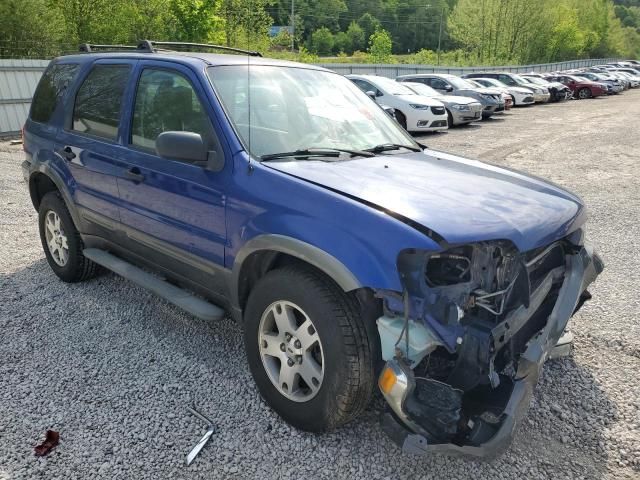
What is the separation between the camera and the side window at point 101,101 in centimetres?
369

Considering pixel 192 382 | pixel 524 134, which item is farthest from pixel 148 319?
pixel 524 134

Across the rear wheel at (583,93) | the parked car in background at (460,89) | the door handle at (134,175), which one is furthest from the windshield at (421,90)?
the rear wheel at (583,93)

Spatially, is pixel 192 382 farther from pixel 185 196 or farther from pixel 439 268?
pixel 439 268

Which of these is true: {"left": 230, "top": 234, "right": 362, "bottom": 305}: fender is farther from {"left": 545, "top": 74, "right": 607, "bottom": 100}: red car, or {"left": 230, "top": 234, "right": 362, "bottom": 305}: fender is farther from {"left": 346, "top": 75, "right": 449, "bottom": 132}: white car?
{"left": 545, "top": 74, "right": 607, "bottom": 100}: red car

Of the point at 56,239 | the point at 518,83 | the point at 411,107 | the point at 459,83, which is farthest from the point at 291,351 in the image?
the point at 518,83

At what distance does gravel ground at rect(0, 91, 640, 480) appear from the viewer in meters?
2.49

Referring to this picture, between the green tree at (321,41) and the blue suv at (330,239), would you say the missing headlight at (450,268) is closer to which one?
the blue suv at (330,239)

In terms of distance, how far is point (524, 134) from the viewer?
15039 millimetres

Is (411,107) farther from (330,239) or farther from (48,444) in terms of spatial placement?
(48,444)

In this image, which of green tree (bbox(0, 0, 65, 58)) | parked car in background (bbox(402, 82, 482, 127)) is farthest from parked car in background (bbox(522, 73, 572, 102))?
green tree (bbox(0, 0, 65, 58))

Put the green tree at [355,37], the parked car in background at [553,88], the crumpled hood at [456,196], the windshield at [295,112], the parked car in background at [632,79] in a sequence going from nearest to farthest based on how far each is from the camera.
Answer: the crumpled hood at [456,196], the windshield at [295,112], the parked car in background at [553,88], the parked car in background at [632,79], the green tree at [355,37]

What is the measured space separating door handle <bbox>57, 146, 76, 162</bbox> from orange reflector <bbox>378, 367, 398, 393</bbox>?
3.16m

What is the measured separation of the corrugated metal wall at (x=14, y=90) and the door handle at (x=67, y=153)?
36.4 feet

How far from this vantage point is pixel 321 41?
9262 cm
